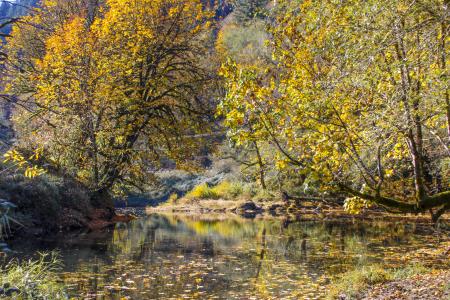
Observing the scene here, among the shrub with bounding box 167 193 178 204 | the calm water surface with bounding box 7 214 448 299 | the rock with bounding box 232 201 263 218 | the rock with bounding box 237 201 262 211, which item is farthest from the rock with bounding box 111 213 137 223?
the shrub with bounding box 167 193 178 204

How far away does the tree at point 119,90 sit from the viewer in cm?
1998

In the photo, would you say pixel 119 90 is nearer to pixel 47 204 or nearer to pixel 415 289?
pixel 47 204

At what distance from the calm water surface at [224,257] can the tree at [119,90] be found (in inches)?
131

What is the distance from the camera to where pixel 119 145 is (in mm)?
22266

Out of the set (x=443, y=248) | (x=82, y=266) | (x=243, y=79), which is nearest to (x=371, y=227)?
(x=443, y=248)

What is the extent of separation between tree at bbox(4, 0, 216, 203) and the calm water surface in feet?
10.9

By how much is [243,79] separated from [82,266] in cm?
696

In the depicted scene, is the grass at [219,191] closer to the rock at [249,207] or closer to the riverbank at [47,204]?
the rock at [249,207]

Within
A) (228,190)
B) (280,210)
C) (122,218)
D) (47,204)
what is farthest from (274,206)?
(47,204)

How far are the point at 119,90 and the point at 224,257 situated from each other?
9.45 metres

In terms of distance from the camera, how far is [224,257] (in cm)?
1438

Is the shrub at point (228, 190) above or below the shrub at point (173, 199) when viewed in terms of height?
above

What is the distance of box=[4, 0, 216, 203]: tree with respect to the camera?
787 inches

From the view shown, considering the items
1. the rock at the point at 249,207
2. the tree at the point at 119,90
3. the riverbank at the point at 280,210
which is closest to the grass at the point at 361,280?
the tree at the point at 119,90
